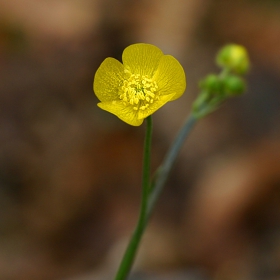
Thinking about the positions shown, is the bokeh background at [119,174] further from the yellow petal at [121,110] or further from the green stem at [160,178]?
the yellow petal at [121,110]

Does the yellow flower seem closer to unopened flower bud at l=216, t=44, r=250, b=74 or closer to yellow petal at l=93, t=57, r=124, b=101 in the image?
yellow petal at l=93, t=57, r=124, b=101

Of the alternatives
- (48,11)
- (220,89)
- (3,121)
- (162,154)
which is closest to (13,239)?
(3,121)

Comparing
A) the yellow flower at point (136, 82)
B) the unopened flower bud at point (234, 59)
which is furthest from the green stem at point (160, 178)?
the unopened flower bud at point (234, 59)

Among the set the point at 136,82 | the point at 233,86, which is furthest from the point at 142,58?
the point at 233,86

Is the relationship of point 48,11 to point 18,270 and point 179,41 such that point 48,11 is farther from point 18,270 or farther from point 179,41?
point 18,270

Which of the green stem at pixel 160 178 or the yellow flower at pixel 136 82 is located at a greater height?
the yellow flower at pixel 136 82

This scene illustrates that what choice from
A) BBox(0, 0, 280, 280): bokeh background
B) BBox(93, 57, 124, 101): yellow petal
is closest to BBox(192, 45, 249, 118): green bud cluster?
BBox(93, 57, 124, 101): yellow petal
